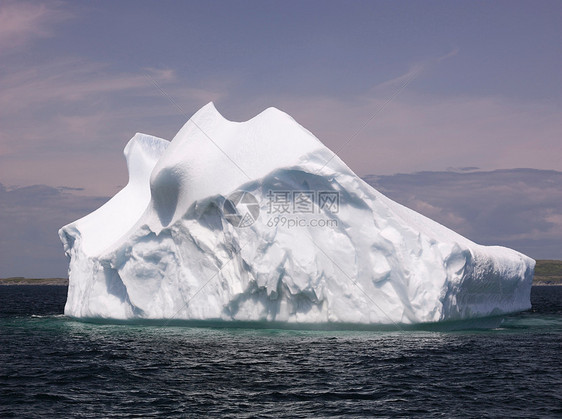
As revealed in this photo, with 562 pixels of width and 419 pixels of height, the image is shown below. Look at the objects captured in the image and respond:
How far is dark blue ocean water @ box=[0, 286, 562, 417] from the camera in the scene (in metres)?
12.3

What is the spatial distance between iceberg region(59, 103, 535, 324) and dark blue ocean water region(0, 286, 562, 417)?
1.27m

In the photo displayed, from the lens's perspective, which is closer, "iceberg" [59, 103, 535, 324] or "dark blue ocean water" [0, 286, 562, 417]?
"dark blue ocean water" [0, 286, 562, 417]

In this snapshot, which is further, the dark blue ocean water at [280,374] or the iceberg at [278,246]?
the iceberg at [278,246]

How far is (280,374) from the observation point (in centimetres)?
1491

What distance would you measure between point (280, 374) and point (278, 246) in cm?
781

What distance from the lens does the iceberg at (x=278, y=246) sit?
71.9ft

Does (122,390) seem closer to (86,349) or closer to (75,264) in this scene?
(86,349)

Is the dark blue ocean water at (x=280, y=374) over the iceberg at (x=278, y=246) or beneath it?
beneath

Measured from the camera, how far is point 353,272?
21984 millimetres

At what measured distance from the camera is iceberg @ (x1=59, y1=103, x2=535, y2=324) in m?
21.9

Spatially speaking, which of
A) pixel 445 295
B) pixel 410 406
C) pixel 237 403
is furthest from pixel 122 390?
pixel 445 295

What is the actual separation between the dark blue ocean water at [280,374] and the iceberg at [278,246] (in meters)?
1.27

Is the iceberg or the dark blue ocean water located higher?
the iceberg

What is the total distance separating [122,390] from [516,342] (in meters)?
15.0
